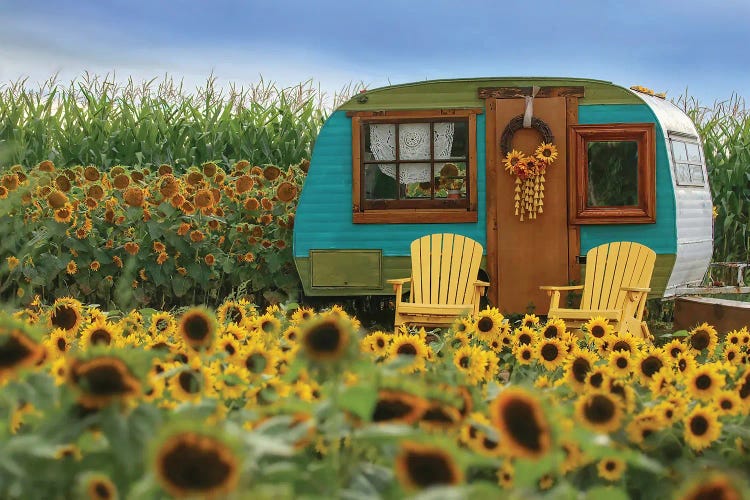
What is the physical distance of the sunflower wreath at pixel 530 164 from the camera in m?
7.77

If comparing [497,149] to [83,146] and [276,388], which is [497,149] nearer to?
[83,146]

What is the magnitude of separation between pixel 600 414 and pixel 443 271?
5645mm

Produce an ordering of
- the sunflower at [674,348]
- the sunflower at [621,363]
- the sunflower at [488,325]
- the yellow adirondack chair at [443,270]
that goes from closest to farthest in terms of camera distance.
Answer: the sunflower at [621,363]
the sunflower at [674,348]
the sunflower at [488,325]
the yellow adirondack chair at [443,270]

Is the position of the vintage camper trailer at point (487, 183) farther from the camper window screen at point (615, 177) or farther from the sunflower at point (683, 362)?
the sunflower at point (683, 362)

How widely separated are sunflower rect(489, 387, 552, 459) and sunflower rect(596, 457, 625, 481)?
22.0 inches

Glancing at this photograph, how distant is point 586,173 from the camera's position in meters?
7.87

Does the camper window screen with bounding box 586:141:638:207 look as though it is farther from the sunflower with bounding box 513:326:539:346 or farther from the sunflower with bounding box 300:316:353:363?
the sunflower with bounding box 300:316:353:363

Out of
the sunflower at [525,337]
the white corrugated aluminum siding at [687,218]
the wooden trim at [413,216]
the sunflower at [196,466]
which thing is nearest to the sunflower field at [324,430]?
the sunflower at [196,466]

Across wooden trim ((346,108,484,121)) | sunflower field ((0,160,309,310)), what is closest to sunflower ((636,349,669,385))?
sunflower field ((0,160,309,310))

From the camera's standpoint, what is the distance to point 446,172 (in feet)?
25.9

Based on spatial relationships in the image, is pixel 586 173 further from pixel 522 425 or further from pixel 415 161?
pixel 522 425

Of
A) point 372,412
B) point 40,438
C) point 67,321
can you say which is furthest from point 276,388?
point 67,321

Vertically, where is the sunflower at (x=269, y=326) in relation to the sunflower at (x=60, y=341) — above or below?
above

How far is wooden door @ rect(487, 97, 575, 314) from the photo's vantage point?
309 inches
